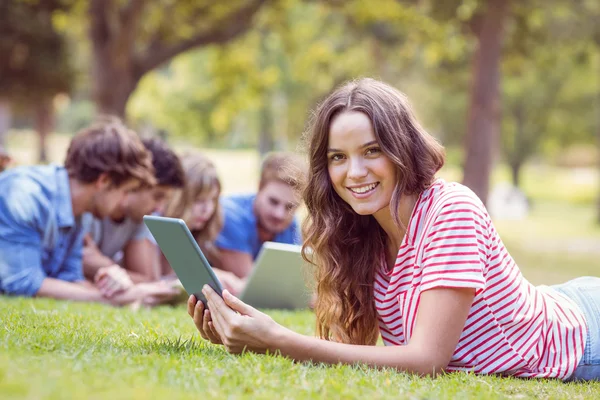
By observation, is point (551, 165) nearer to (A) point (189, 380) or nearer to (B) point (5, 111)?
(B) point (5, 111)

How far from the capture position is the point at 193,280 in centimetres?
332

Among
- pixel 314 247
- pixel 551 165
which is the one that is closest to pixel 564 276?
pixel 314 247

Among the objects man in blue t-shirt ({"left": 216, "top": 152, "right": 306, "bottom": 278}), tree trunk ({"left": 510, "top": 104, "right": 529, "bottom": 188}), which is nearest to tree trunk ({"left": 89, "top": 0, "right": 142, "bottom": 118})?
man in blue t-shirt ({"left": 216, "top": 152, "right": 306, "bottom": 278})

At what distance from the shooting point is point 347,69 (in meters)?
29.4

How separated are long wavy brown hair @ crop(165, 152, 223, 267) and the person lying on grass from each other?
2.81 metres

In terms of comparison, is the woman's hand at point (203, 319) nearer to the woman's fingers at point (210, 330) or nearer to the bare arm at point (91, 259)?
the woman's fingers at point (210, 330)

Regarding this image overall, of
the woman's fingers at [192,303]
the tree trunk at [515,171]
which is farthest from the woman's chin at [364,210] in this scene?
the tree trunk at [515,171]

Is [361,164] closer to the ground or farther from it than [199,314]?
farther from it

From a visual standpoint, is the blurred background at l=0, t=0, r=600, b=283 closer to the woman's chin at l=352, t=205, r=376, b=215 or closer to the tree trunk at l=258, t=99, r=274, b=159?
the tree trunk at l=258, t=99, r=274, b=159

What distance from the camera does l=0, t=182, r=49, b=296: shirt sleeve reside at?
17.8ft

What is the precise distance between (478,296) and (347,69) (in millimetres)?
26615

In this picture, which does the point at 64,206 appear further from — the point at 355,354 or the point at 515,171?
the point at 515,171

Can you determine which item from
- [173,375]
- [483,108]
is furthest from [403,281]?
[483,108]

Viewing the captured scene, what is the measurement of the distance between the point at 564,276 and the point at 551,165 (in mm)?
53259
